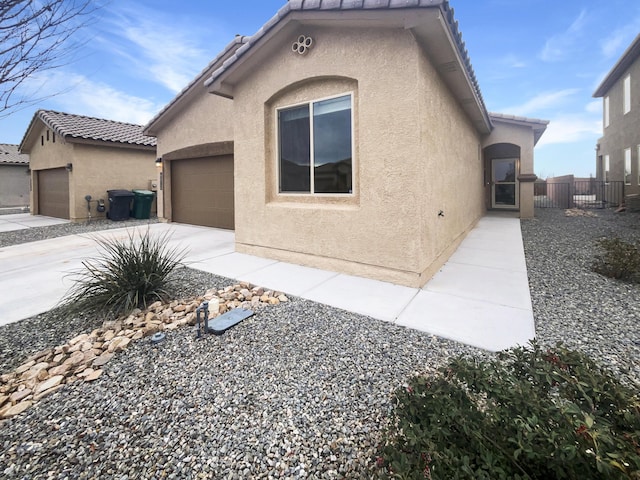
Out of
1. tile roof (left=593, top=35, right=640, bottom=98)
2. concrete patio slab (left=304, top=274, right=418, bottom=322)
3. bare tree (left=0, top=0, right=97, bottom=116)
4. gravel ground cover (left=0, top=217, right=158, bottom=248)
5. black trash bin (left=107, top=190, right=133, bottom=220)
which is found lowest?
concrete patio slab (left=304, top=274, right=418, bottom=322)

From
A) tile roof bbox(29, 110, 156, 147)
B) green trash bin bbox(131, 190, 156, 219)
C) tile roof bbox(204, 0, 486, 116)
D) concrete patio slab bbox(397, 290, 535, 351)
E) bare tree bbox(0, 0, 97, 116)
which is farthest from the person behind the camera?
green trash bin bbox(131, 190, 156, 219)

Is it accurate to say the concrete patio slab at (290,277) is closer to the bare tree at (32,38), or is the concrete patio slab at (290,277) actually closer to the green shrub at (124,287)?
the green shrub at (124,287)

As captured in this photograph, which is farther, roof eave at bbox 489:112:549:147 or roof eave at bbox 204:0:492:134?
roof eave at bbox 489:112:549:147

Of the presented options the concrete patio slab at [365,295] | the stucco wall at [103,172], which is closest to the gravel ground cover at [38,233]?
the stucco wall at [103,172]

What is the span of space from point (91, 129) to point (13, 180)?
57.2 ft

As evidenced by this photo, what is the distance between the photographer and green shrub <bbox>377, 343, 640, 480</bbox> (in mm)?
1125

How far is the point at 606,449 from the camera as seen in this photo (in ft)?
3.62

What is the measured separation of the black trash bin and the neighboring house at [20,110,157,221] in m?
0.78

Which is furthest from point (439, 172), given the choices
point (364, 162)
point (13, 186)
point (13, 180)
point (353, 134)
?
point (13, 180)

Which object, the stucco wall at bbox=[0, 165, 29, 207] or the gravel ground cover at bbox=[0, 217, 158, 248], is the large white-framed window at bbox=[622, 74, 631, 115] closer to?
the gravel ground cover at bbox=[0, 217, 158, 248]

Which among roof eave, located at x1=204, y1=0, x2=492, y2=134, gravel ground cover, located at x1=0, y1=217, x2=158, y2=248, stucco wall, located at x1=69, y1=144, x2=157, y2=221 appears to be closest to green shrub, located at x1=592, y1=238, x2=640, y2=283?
roof eave, located at x1=204, y1=0, x2=492, y2=134

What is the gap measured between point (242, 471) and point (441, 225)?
5226 millimetres

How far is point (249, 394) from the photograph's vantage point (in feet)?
8.04

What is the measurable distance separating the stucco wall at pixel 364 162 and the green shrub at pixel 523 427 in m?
3.22
